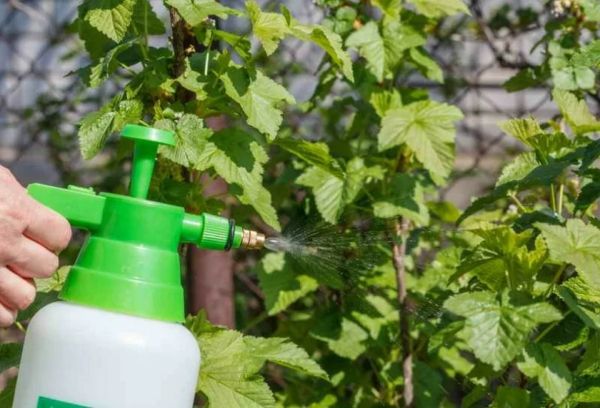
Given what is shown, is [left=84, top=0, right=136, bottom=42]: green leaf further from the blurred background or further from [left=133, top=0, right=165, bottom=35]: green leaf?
the blurred background

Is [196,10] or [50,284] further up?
[196,10]

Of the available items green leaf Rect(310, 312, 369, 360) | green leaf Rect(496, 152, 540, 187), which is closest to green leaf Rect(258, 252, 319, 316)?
green leaf Rect(310, 312, 369, 360)

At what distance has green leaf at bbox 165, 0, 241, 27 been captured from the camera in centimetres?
134

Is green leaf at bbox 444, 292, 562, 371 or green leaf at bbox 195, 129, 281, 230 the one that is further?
green leaf at bbox 195, 129, 281, 230

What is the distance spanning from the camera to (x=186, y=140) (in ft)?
4.47

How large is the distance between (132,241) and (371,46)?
69cm

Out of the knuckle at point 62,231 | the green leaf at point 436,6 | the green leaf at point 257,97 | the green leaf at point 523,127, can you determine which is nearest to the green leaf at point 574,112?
the green leaf at point 523,127

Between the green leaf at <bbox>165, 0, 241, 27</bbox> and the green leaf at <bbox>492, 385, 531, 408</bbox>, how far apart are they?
0.56 m

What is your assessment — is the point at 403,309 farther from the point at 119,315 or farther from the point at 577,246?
the point at 119,315

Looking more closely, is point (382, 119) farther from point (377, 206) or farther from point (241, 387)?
point (241, 387)

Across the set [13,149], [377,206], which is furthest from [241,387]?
[13,149]

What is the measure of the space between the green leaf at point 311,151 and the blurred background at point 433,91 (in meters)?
0.77

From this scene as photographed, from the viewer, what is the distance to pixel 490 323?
1256 millimetres

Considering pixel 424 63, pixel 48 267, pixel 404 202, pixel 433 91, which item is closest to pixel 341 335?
pixel 404 202
